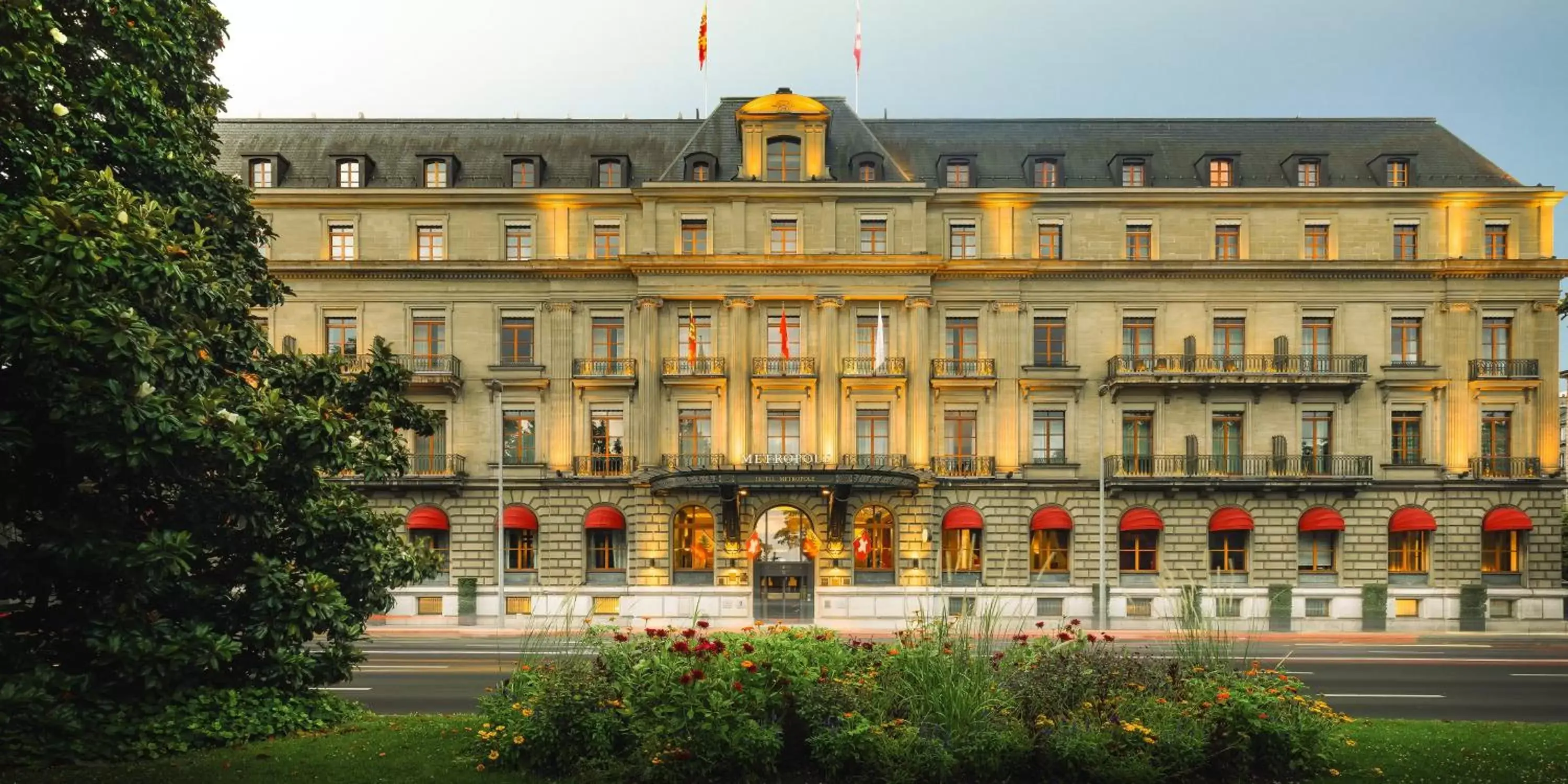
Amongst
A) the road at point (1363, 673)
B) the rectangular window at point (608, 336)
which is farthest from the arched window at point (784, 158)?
the road at point (1363, 673)

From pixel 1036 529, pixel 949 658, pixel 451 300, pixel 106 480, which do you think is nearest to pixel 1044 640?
pixel 949 658

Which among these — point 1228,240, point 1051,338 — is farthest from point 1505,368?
point 1051,338

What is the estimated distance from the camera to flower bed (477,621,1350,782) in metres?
11.0

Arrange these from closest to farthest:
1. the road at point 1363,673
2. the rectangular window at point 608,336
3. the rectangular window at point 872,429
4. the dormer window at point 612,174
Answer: the road at point 1363,673 < the rectangular window at point 872,429 < the rectangular window at point 608,336 < the dormer window at point 612,174

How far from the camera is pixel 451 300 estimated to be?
40.2 meters

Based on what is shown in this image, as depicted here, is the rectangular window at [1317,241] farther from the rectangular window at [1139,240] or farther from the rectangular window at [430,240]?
the rectangular window at [430,240]

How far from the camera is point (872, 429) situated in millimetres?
39344

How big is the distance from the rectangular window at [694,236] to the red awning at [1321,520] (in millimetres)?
29494

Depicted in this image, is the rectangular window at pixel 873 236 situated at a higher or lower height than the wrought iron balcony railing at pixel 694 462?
higher

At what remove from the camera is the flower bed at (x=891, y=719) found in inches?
435

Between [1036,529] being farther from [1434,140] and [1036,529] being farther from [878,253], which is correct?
[1434,140]

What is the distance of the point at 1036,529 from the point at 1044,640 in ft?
87.7

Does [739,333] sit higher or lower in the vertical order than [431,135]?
lower

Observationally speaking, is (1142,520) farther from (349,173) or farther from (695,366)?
(349,173)
